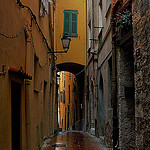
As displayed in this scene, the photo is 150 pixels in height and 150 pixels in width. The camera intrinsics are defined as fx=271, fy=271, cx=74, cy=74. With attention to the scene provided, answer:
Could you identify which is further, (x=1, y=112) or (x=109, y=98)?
(x=109, y=98)

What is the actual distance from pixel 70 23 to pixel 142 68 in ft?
43.1

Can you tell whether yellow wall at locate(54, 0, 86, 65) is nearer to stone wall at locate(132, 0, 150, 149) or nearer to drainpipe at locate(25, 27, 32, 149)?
drainpipe at locate(25, 27, 32, 149)

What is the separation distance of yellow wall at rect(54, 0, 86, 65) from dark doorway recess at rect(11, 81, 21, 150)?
11.8 m

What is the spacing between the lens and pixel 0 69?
385 centimetres

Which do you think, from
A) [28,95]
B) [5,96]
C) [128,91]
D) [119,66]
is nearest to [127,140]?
[128,91]

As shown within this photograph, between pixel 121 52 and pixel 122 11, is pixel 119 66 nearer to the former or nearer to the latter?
pixel 121 52

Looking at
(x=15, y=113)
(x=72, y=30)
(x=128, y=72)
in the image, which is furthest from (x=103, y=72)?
(x=72, y=30)

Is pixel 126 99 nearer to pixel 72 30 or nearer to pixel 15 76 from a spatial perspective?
pixel 15 76

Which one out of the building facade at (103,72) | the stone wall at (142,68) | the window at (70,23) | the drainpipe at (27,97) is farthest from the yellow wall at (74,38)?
the stone wall at (142,68)

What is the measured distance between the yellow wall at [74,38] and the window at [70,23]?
20cm

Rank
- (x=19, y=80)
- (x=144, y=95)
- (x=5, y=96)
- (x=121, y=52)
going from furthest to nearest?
(x=121, y=52) → (x=19, y=80) → (x=144, y=95) → (x=5, y=96)

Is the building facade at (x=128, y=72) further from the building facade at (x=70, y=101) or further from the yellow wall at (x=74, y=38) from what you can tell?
the building facade at (x=70, y=101)

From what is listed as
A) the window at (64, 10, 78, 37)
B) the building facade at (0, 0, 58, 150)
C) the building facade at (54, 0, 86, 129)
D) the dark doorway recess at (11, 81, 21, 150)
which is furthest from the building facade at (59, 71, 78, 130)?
the dark doorway recess at (11, 81, 21, 150)

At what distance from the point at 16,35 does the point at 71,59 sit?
41.2 ft
